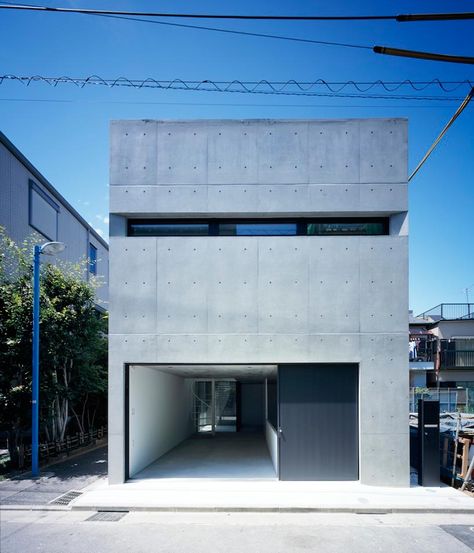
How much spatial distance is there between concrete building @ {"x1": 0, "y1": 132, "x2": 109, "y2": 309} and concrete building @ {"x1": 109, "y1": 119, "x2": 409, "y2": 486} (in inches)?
258

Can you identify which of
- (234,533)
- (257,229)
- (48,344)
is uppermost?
(257,229)

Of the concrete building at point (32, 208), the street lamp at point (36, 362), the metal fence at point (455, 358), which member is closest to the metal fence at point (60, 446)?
the street lamp at point (36, 362)

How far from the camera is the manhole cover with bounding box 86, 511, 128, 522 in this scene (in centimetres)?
890

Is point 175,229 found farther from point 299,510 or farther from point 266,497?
point 299,510

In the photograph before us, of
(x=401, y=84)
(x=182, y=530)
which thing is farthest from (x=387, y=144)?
(x=182, y=530)

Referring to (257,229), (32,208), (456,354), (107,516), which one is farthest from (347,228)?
(456,354)

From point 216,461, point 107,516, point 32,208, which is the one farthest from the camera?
point 32,208

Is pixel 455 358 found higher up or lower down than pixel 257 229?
lower down

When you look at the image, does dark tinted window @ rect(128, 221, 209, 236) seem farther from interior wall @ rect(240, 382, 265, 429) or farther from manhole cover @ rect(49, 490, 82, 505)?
interior wall @ rect(240, 382, 265, 429)

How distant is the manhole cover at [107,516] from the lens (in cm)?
890

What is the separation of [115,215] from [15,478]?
696 centimetres

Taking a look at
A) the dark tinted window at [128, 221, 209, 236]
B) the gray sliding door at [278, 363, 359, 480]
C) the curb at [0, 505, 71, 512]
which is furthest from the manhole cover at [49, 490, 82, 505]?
the dark tinted window at [128, 221, 209, 236]

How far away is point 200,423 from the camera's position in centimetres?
2142

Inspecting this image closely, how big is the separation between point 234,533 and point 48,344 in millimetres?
7963
